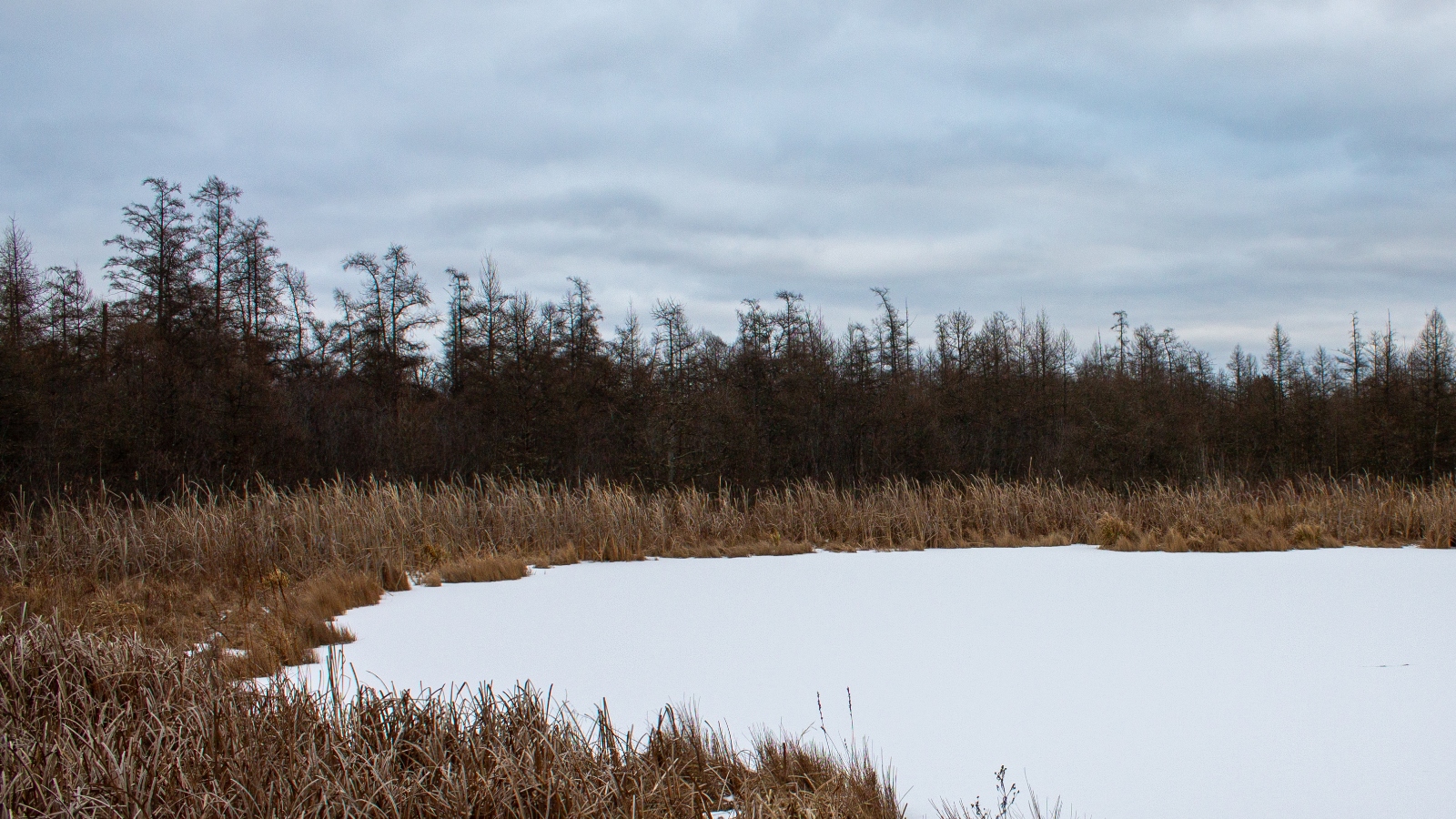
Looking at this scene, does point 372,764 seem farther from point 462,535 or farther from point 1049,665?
point 462,535

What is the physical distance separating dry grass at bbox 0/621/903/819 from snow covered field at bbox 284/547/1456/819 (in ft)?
1.39

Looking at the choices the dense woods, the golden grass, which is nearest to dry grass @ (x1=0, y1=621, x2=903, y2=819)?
the golden grass

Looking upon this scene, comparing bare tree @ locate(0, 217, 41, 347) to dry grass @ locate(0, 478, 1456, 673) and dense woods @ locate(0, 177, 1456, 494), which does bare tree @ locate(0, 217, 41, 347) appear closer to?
dense woods @ locate(0, 177, 1456, 494)

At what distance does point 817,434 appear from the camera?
74.3 ft

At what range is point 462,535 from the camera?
835cm

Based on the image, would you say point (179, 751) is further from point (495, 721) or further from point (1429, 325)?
point (1429, 325)

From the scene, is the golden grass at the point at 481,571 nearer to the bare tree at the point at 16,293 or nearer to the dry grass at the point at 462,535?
the dry grass at the point at 462,535

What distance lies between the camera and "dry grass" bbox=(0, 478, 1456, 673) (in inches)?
220

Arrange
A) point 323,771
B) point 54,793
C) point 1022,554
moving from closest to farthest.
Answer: point 54,793 → point 323,771 → point 1022,554

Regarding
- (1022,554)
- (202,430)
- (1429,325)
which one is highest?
(1429,325)

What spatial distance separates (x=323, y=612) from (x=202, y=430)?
13572 mm

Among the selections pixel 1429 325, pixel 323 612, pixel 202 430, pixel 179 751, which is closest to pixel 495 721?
pixel 179 751

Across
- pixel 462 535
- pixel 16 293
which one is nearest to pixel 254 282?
pixel 16 293

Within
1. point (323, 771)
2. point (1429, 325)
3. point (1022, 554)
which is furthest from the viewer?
point (1429, 325)
